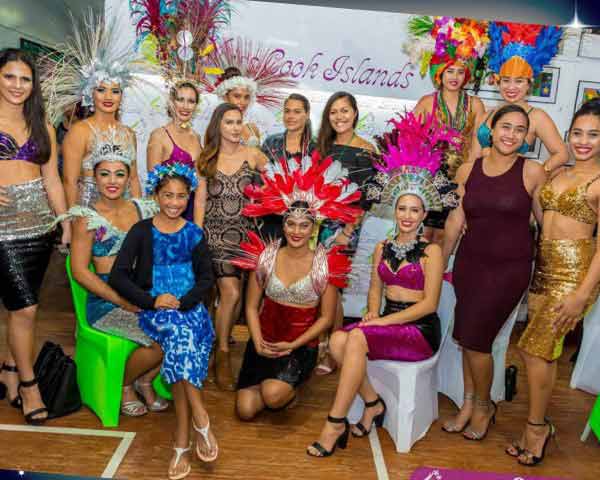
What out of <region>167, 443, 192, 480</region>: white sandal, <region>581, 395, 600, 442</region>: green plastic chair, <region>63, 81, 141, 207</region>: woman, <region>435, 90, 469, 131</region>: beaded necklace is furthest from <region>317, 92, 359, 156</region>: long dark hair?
<region>581, 395, 600, 442</region>: green plastic chair

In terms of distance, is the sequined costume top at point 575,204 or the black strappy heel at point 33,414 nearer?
the sequined costume top at point 575,204

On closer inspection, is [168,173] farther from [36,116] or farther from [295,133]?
[295,133]

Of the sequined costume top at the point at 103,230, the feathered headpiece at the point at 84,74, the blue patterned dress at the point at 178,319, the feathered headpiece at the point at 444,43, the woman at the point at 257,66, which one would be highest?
the feathered headpiece at the point at 444,43

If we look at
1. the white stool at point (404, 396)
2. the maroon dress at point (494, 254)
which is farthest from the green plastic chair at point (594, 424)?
the white stool at point (404, 396)

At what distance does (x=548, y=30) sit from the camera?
12.6 feet

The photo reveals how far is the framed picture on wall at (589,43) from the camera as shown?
4.38 metres

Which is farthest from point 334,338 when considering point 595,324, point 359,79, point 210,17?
point 210,17

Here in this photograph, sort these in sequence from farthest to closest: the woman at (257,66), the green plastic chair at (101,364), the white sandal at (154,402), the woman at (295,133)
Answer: the woman at (257,66) < the woman at (295,133) < the white sandal at (154,402) < the green plastic chair at (101,364)

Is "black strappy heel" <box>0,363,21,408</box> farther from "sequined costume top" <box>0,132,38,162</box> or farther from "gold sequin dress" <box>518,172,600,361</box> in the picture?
"gold sequin dress" <box>518,172,600,361</box>

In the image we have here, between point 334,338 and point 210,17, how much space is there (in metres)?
2.77

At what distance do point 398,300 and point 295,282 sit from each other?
511 millimetres

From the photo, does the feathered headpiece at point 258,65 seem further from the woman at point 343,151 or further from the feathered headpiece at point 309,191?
the feathered headpiece at point 309,191

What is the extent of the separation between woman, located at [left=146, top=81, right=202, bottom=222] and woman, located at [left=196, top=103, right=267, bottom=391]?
0.10m

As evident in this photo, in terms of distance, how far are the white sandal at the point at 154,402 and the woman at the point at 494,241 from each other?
1499 mm
